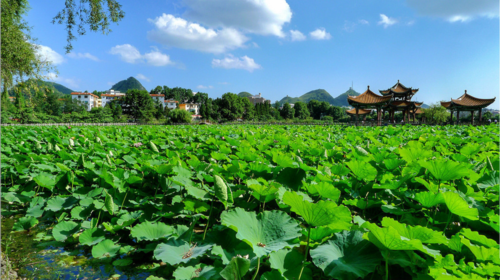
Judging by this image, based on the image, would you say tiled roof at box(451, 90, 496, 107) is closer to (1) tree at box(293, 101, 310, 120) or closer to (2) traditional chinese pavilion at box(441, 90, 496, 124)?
(2) traditional chinese pavilion at box(441, 90, 496, 124)

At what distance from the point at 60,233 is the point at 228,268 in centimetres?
124

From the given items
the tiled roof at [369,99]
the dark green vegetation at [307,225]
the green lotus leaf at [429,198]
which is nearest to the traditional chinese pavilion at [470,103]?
the tiled roof at [369,99]

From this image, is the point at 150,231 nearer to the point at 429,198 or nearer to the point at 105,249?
the point at 105,249

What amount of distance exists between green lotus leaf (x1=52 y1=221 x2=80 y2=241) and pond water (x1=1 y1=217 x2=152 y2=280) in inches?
4.5

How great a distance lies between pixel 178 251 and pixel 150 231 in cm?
27

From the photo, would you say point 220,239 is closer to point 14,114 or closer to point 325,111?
point 14,114

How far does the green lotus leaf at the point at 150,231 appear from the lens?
112cm

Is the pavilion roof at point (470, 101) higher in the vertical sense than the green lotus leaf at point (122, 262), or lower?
higher

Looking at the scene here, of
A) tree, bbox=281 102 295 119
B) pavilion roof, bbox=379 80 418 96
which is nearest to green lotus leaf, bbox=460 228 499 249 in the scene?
pavilion roof, bbox=379 80 418 96

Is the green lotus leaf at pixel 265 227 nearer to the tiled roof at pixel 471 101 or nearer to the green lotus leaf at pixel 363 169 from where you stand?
the green lotus leaf at pixel 363 169

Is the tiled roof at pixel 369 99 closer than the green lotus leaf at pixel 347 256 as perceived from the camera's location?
No

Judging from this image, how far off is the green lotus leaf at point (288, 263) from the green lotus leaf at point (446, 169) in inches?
27.6

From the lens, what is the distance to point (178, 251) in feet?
3.12

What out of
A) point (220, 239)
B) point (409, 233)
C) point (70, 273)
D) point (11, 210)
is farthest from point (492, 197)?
point (11, 210)
